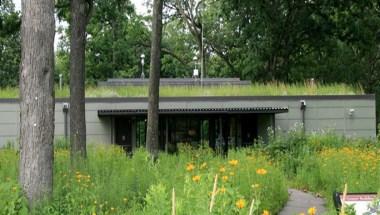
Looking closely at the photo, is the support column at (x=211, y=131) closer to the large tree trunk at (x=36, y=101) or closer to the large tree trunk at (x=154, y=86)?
the large tree trunk at (x=154, y=86)

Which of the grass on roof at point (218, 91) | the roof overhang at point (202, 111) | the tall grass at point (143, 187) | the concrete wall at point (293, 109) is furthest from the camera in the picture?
the grass on roof at point (218, 91)

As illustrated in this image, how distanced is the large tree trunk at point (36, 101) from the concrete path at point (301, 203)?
4439 millimetres

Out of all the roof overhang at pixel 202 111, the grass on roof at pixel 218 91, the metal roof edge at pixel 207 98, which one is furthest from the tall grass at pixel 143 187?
the grass on roof at pixel 218 91

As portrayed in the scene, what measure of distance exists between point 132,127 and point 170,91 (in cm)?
235

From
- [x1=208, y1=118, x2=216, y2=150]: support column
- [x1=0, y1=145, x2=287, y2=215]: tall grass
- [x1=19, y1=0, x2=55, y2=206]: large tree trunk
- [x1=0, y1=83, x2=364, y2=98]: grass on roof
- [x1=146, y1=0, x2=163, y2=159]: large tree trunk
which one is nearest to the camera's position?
[x1=0, y1=145, x2=287, y2=215]: tall grass

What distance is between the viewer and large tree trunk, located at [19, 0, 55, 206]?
708cm

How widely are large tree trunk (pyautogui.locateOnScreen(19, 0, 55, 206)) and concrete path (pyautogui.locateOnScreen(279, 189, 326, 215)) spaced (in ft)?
14.6

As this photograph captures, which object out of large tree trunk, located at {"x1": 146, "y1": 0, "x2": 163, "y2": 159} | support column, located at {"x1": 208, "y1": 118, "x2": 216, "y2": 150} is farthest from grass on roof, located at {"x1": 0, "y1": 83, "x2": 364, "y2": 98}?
large tree trunk, located at {"x1": 146, "y1": 0, "x2": 163, "y2": 159}

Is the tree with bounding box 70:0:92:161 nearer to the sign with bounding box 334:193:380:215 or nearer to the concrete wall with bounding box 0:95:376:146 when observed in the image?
the sign with bounding box 334:193:380:215

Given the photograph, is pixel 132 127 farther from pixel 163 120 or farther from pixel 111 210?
pixel 111 210

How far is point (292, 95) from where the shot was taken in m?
26.8

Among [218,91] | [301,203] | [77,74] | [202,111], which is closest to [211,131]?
[218,91]

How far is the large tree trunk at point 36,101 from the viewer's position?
279 inches

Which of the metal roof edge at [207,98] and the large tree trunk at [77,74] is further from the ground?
the large tree trunk at [77,74]
